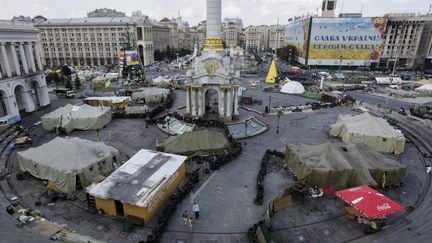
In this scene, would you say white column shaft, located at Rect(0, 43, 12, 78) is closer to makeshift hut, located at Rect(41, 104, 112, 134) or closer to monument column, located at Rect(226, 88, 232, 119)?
makeshift hut, located at Rect(41, 104, 112, 134)

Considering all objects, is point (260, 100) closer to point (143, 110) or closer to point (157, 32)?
point (143, 110)

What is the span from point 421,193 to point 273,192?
11.8 metres

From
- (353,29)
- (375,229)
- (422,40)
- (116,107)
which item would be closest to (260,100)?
(116,107)

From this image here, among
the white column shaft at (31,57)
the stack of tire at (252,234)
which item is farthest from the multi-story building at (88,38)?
the stack of tire at (252,234)

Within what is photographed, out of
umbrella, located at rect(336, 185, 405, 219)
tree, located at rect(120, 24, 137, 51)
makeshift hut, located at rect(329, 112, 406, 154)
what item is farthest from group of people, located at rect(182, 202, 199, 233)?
tree, located at rect(120, 24, 137, 51)

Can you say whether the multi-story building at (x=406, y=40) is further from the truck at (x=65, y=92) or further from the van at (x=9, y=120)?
the van at (x=9, y=120)

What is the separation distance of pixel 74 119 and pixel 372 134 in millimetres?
35828

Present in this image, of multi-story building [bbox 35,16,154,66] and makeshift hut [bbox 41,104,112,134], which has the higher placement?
multi-story building [bbox 35,16,154,66]

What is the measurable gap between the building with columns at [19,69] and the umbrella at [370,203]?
43.0m

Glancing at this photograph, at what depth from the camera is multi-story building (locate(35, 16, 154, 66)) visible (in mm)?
112562

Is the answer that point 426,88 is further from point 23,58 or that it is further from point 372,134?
point 23,58

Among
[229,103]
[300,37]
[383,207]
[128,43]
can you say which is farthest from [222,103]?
[300,37]

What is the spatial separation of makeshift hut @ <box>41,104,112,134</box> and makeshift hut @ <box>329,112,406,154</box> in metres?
30.8

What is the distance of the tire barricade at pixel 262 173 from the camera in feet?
64.6
